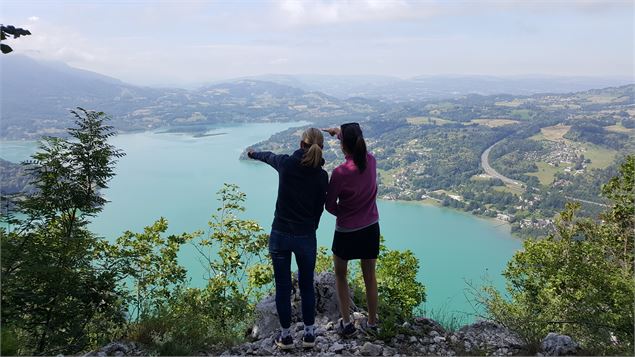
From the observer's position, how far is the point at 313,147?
2.48m

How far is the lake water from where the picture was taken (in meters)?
32.0

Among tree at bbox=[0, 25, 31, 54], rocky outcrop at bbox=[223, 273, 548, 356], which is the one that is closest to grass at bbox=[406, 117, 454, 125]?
rocky outcrop at bbox=[223, 273, 548, 356]

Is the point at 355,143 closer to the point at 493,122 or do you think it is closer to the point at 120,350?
the point at 120,350

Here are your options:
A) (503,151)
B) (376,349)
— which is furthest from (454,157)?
(376,349)

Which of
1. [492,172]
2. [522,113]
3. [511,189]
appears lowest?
[511,189]

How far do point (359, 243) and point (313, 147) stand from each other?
75 centimetres

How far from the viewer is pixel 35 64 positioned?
17225cm

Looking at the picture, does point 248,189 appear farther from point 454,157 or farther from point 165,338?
point 165,338

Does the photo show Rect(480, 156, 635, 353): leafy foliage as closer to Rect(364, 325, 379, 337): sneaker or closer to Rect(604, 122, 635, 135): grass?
Rect(364, 325, 379, 337): sneaker

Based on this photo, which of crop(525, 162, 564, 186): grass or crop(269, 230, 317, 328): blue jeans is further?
crop(525, 162, 564, 186): grass

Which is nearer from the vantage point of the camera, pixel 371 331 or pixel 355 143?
pixel 355 143

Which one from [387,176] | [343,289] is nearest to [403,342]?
[343,289]

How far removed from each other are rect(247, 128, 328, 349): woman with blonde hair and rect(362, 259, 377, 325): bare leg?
1.30ft

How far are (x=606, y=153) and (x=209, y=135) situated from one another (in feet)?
249
